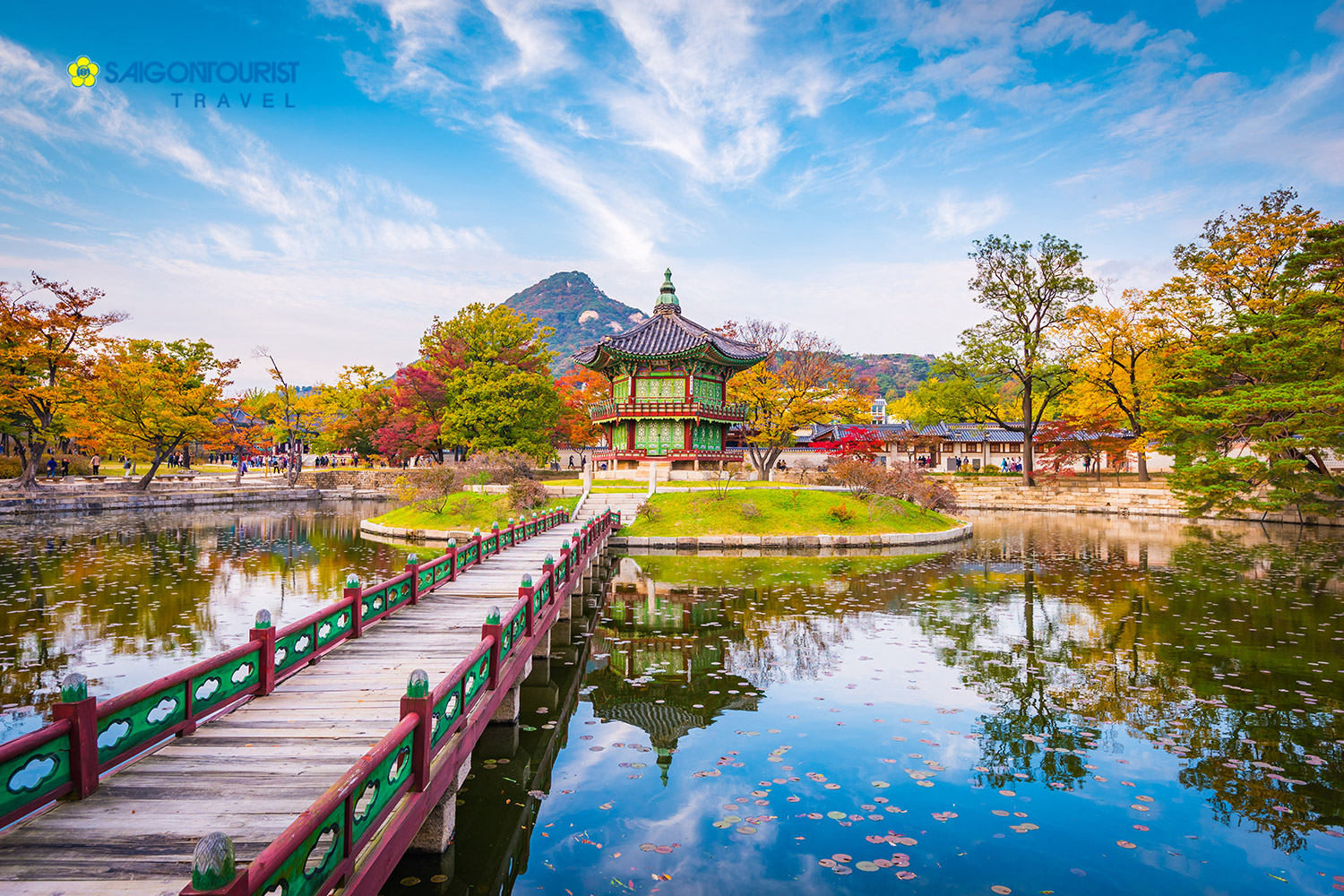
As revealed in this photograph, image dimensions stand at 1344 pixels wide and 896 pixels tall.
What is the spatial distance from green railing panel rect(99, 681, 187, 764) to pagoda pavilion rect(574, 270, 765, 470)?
3321 centimetres

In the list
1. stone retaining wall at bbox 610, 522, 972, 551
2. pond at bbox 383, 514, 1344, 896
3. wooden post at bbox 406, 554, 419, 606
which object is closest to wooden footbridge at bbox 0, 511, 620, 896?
pond at bbox 383, 514, 1344, 896

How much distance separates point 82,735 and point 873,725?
845 centimetres

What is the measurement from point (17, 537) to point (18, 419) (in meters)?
23.0

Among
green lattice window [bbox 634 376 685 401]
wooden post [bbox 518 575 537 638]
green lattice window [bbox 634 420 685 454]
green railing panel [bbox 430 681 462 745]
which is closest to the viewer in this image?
green railing panel [bbox 430 681 462 745]

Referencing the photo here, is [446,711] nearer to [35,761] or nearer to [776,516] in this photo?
[35,761]

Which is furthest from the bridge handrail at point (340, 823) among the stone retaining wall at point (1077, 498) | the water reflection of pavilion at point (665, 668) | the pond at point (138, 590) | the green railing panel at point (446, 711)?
the stone retaining wall at point (1077, 498)

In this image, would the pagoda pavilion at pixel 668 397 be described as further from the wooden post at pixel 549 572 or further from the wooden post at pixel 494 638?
the wooden post at pixel 494 638

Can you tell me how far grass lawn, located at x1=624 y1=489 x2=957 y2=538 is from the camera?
28.3m

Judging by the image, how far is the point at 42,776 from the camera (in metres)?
4.63

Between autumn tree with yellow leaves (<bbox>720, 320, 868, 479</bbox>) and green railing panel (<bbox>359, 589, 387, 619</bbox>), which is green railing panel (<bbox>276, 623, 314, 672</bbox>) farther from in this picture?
autumn tree with yellow leaves (<bbox>720, 320, 868, 479</bbox>)

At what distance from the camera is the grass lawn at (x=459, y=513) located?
30547 millimetres

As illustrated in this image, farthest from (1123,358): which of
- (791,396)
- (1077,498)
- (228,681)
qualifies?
(228,681)

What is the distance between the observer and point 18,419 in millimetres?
41469

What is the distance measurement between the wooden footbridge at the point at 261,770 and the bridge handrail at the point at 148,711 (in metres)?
0.01
